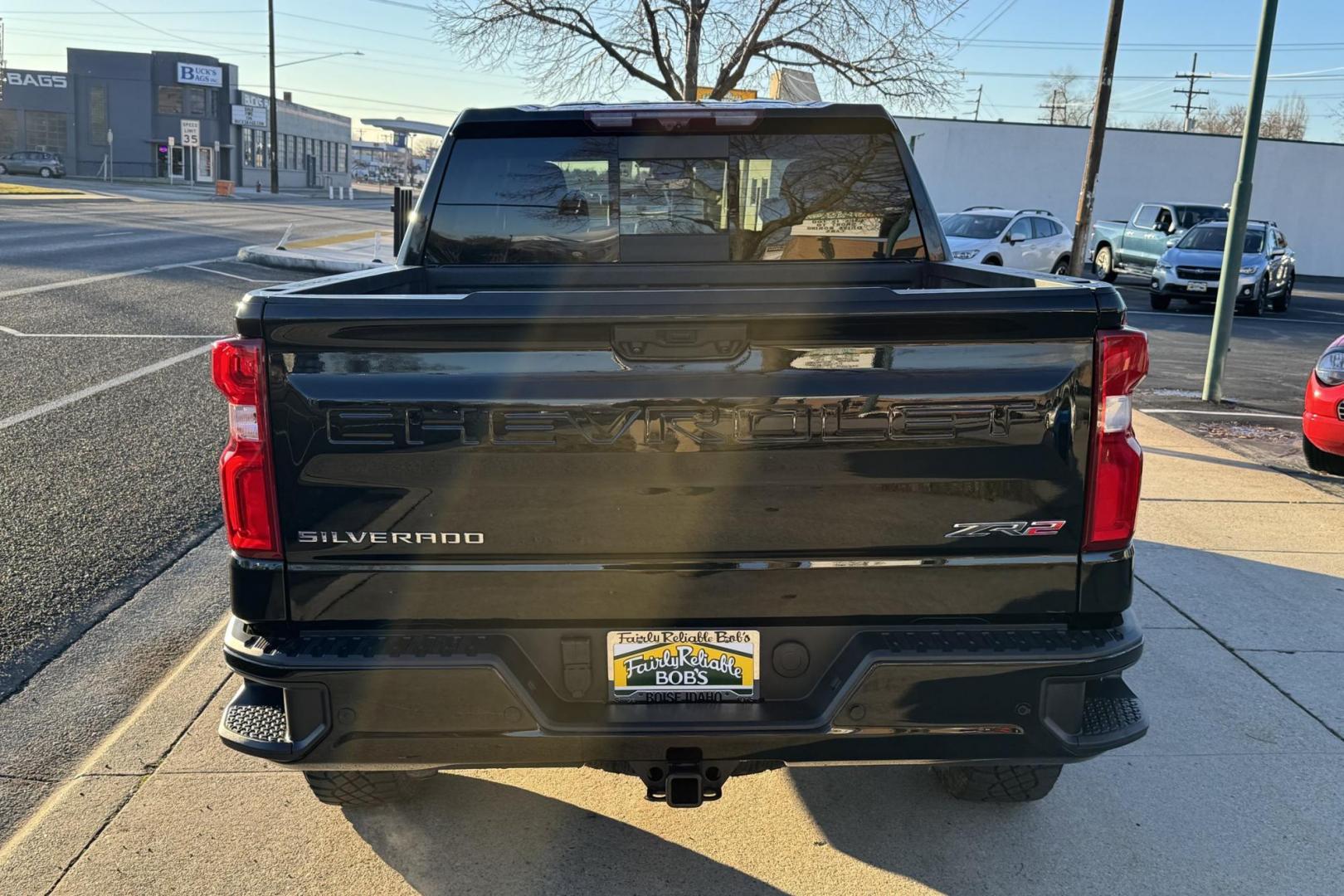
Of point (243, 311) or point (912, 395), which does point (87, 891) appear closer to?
point (243, 311)

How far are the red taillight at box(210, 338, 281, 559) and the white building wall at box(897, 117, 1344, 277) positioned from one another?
31823mm

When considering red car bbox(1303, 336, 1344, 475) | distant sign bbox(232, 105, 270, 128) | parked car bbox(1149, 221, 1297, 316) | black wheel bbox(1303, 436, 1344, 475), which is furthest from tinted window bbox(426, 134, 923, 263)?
distant sign bbox(232, 105, 270, 128)

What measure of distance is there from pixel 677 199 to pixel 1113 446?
6.94 feet

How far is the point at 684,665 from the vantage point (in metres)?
2.62

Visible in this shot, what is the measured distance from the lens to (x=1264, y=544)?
19.9 feet

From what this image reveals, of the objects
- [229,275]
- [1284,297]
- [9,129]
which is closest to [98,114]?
[9,129]

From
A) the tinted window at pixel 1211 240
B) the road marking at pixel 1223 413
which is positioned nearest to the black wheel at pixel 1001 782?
the road marking at pixel 1223 413

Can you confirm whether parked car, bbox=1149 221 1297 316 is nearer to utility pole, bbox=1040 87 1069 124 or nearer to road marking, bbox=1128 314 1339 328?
road marking, bbox=1128 314 1339 328

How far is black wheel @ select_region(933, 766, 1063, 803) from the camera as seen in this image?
3.31 meters

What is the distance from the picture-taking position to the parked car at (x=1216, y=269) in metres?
19.9

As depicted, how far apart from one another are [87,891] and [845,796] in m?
2.16

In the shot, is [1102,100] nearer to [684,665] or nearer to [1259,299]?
[1259,299]

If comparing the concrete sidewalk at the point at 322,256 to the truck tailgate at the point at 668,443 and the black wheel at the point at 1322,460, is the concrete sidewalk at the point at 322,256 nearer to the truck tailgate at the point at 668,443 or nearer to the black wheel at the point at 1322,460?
the black wheel at the point at 1322,460

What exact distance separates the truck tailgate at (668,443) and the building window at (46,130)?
76.4 meters
